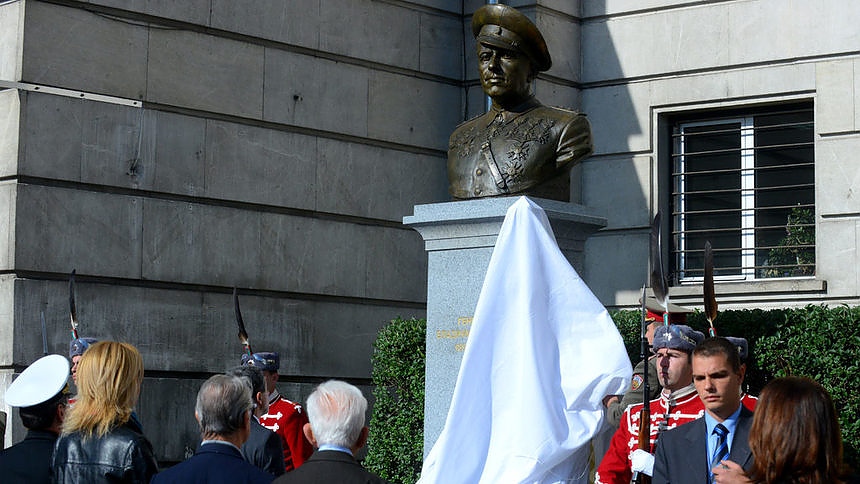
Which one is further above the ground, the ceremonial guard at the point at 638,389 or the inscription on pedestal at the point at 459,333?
the inscription on pedestal at the point at 459,333

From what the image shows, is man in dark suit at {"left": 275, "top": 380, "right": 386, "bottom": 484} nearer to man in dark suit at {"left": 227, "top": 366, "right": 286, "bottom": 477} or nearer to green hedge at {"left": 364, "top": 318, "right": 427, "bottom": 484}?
man in dark suit at {"left": 227, "top": 366, "right": 286, "bottom": 477}

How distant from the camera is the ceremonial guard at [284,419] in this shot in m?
10.4

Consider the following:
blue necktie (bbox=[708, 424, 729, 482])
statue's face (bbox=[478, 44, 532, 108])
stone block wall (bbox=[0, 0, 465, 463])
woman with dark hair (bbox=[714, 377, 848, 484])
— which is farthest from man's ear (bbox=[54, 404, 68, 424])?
stone block wall (bbox=[0, 0, 465, 463])

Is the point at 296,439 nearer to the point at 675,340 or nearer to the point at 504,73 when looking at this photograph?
the point at 504,73

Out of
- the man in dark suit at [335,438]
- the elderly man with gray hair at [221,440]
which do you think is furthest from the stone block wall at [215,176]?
the man in dark suit at [335,438]

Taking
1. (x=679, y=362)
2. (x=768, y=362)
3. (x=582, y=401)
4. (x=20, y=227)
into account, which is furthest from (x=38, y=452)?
(x=768, y=362)

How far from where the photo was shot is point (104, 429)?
6.02 meters

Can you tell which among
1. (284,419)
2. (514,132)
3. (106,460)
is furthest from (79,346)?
(106,460)

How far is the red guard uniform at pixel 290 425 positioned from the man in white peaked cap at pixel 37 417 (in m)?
4.02

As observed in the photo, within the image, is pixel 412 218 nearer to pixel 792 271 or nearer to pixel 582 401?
pixel 582 401

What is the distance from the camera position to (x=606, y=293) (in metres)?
13.9

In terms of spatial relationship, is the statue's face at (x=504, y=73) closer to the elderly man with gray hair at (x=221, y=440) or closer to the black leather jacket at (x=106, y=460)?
the elderly man with gray hair at (x=221, y=440)

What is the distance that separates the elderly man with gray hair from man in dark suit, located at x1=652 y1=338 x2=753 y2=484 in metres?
1.65

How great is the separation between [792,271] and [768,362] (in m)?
2.82
